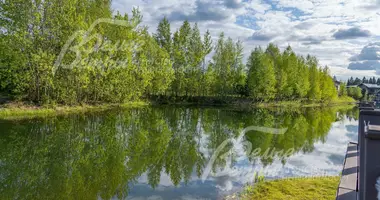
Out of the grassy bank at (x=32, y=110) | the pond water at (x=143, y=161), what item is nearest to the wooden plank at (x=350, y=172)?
the pond water at (x=143, y=161)

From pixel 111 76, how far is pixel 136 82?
14.4ft

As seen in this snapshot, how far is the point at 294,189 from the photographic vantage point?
277 inches

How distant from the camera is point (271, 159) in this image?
10883 mm

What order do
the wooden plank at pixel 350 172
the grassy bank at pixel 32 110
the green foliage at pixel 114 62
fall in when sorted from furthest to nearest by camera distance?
the green foliage at pixel 114 62, the grassy bank at pixel 32 110, the wooden plank at pixel 350 172

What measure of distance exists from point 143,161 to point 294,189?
16.7 ft

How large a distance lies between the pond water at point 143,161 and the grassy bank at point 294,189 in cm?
59

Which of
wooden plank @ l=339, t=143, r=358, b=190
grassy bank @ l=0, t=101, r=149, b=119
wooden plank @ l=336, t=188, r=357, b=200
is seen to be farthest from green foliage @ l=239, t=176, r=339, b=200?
grassy bank @ l=0, t=101, r=149, b=119

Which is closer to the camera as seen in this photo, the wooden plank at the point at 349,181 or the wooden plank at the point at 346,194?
the wooden plank at the point at 346,194

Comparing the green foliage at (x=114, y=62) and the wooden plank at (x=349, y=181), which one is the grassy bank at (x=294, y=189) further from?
the green foliage at (x=114, y=62)

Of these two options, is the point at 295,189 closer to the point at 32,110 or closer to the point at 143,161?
the point at 143,161

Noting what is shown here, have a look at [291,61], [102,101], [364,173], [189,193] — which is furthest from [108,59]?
[291,61]

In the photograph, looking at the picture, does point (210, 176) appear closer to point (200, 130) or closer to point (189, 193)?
point (189, 193)

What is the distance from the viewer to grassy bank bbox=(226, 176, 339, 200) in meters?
Answer: 6.52

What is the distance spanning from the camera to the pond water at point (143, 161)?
7035 millimetres
